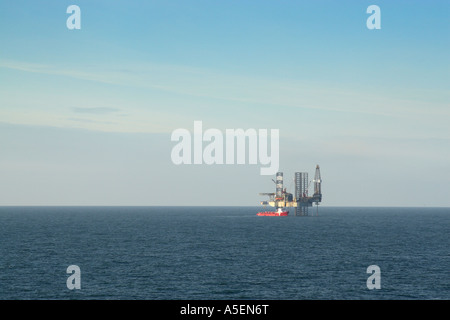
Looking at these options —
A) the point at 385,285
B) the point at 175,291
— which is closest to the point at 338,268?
the point at 385,285

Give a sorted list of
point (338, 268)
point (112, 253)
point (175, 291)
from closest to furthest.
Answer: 1. point (175, 291)
2. point (338, 268)
3. point (112, 253)
